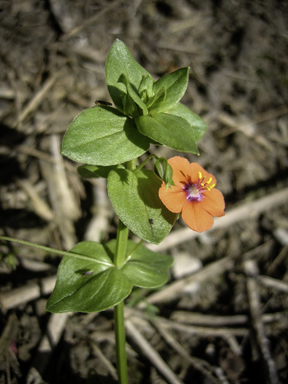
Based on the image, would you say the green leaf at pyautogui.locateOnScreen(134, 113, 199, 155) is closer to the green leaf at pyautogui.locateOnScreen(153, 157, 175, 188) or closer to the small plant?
the small plant

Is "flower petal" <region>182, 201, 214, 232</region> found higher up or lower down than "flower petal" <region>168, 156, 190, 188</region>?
lower down

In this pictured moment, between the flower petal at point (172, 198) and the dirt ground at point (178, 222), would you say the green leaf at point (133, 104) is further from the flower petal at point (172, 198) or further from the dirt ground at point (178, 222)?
the dirt ground at point (178, 222)

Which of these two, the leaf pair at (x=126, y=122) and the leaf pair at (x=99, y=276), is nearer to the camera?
the leaf pair at (x=126, y=122)

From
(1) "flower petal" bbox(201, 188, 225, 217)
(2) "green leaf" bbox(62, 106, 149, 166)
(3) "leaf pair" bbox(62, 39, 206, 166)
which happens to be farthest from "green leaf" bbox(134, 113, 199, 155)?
(1) "flower petal" bbox(201, 188, 225, 217)

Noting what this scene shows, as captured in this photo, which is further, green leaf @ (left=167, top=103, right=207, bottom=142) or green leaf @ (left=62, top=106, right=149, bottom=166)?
green leaf @ (left=167, top=103, right=207, bottom=142)

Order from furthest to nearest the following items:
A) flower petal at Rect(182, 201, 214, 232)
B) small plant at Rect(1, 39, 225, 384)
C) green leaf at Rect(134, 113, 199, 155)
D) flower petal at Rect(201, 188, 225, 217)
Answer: flower petal at Rect(201, 188, 225, 217), flower petal at Rect(182, 201, 214, 232), small plant at Rect(1, 39, 225, 384), green leaf at Rect(134, 113, 199, 155)

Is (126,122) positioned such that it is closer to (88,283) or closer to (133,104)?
(133,104)

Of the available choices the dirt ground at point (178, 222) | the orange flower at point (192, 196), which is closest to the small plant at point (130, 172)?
the orange flower at point (192, 196)
